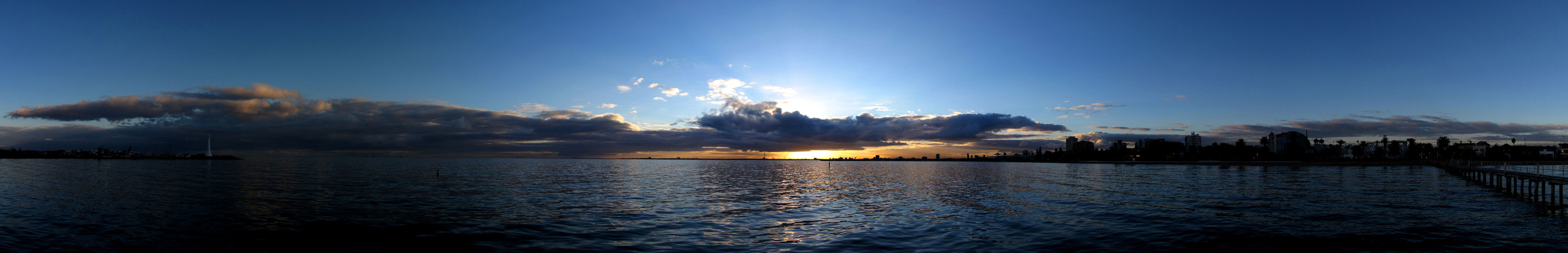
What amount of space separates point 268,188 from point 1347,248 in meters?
73.2

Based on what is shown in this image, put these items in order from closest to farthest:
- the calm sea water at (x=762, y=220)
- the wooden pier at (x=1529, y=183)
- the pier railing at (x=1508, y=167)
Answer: the calm sea water at (x=762, y=220), the wooden pier at (x=1529, y=183), the pier railing at (x=1508, y=167)

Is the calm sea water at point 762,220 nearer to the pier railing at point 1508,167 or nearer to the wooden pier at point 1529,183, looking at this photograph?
the wooden pier at point 1529,183

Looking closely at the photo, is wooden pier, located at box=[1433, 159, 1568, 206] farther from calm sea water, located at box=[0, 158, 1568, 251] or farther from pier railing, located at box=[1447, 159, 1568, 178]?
calm sea water, located at box=[0, 158, 1568, 251]

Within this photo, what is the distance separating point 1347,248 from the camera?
21.6m

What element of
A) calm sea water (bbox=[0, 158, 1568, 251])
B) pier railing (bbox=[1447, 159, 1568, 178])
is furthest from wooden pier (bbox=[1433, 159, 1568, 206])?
calm sea water (bbox=[0, 158, 1568, 251])

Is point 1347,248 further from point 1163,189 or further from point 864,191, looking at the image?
point 1163,189

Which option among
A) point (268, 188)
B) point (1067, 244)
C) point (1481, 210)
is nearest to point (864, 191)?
point (1067, 244)

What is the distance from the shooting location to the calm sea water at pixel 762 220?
898 inches

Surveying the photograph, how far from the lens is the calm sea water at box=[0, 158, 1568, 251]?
74.8 ft

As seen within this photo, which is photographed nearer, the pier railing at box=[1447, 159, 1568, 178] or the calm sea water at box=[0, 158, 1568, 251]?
the calm sea water at box=[0, 158, 1568, 251]

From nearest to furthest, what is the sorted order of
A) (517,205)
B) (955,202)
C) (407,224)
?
(407,224) → (517,205) → (955,202)

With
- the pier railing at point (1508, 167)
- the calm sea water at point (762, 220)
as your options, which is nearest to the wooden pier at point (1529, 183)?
the pier railing at point (1508, 167)

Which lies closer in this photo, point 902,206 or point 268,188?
point 902,206

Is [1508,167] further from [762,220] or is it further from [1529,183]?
[762,220]
